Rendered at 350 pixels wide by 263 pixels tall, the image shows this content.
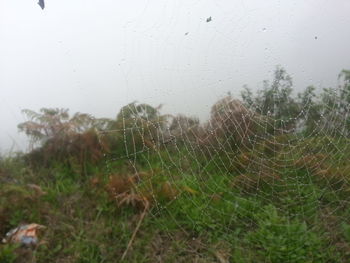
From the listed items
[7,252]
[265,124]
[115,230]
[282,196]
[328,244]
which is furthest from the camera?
[265,124]

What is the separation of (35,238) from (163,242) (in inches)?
29.0

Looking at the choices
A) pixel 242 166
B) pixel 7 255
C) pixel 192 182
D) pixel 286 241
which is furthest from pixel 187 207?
pixel 7 255

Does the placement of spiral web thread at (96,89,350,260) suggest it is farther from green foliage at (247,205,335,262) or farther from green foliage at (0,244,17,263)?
green foliage at (0,244,17,263)

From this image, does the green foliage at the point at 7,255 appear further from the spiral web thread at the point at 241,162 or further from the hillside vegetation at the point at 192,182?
the spiral web thread at the point at 241,162

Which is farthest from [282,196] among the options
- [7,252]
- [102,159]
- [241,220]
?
[7,252]

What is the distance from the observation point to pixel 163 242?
2441 millimetres

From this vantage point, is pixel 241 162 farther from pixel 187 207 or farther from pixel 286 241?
pixel 286 241

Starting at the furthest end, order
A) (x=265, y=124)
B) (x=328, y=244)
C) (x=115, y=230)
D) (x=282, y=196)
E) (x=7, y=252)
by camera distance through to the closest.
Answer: (x=265, y=124) < (x=282, y=196) < (x=115, y=230) < (x=328, y=244) < (x=7, y=252)

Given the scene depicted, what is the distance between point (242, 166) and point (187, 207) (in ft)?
1.73

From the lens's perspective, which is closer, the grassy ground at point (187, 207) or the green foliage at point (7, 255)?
the green foliage at point (7, 255)

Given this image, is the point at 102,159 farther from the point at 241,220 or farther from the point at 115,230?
the point at 241,220

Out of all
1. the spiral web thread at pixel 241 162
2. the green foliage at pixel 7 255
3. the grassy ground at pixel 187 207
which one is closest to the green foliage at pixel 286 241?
the grassy ground at pixel 187 207

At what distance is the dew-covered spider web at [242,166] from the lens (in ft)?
8.28

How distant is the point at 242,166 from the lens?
2.88m
